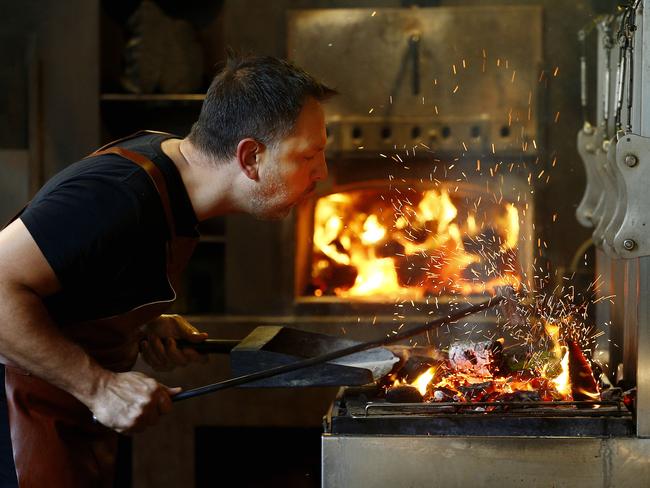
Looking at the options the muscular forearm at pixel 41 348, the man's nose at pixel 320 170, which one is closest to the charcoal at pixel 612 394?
the man's nose at pixel 320 170

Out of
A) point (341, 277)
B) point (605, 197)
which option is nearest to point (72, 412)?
point (605, 197)

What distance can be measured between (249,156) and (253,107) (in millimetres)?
131

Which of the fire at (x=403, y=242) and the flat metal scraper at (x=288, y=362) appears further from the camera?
the fire at (x=403, y=242)

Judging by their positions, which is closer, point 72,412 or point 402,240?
point 72,412

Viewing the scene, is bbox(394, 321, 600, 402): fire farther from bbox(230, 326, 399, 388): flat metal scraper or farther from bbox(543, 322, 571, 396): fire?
bbox(230, 326, 399, 388): flat metal scraper

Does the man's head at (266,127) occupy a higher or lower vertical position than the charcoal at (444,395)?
higher

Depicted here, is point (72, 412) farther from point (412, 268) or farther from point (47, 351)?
point (412, 268)

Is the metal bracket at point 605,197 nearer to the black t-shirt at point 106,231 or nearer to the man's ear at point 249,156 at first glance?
the man's ear at point 249,156

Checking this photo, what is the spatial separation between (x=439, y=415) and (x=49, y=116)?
3124mm

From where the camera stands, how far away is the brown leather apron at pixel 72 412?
237 centimetres

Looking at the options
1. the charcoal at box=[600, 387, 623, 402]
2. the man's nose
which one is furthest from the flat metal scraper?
the charcoal at box=[600, 387, 623, 402]

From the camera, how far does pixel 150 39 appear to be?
192 inches

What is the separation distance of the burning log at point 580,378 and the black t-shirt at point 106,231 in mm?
1183

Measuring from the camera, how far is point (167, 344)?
2838 millimetres
